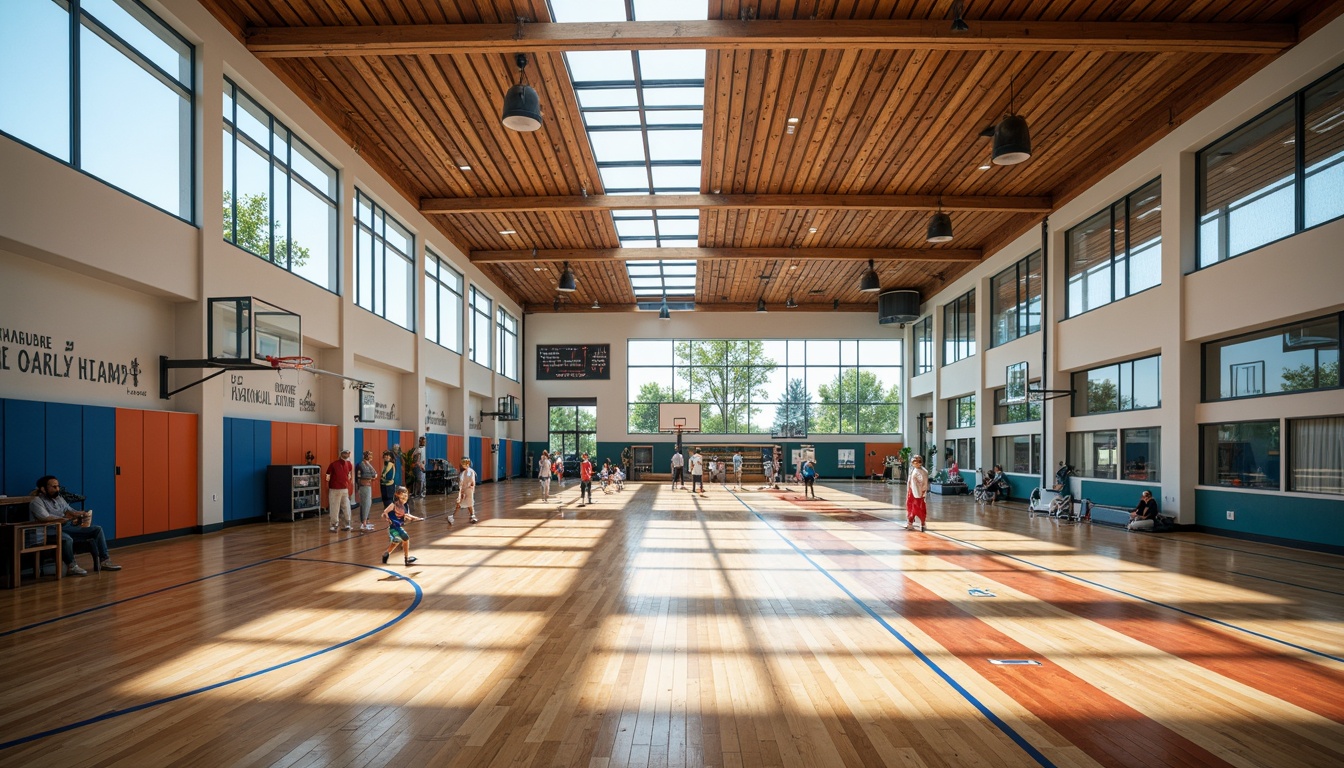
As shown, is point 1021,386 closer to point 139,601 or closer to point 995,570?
point 995,570

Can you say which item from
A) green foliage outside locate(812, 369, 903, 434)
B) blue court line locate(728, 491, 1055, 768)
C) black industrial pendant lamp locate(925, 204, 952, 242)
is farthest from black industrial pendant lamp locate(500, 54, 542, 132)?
green foliage outside locate(812, 369, 903, 434)

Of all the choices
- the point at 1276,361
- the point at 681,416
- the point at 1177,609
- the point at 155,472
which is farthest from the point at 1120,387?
the point at 681,416

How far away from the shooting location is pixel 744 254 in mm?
22688

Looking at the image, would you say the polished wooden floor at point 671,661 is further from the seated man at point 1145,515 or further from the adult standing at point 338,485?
the seated man at point 1145,515

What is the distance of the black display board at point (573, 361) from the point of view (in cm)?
3241

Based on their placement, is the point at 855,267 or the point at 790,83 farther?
the point at 855,267

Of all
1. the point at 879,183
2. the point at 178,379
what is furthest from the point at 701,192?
the point at 178,379

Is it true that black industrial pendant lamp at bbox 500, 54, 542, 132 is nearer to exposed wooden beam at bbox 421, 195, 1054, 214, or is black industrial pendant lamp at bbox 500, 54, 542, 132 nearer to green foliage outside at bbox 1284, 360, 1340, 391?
exposed wooden beam at bbox 421, 195, 1054, 214

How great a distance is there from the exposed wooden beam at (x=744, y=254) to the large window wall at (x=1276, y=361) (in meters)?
10.6

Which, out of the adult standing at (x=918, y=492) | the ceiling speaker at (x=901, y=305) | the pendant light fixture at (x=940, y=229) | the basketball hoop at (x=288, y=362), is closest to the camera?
the basketball hoop at (x=288, y=362)

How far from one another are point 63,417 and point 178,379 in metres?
2.25

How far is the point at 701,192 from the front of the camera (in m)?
17.8

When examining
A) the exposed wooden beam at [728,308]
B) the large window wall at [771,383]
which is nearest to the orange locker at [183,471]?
the exposed wooden beam at [728,308]

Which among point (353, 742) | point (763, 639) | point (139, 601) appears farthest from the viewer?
point (139, 601)
